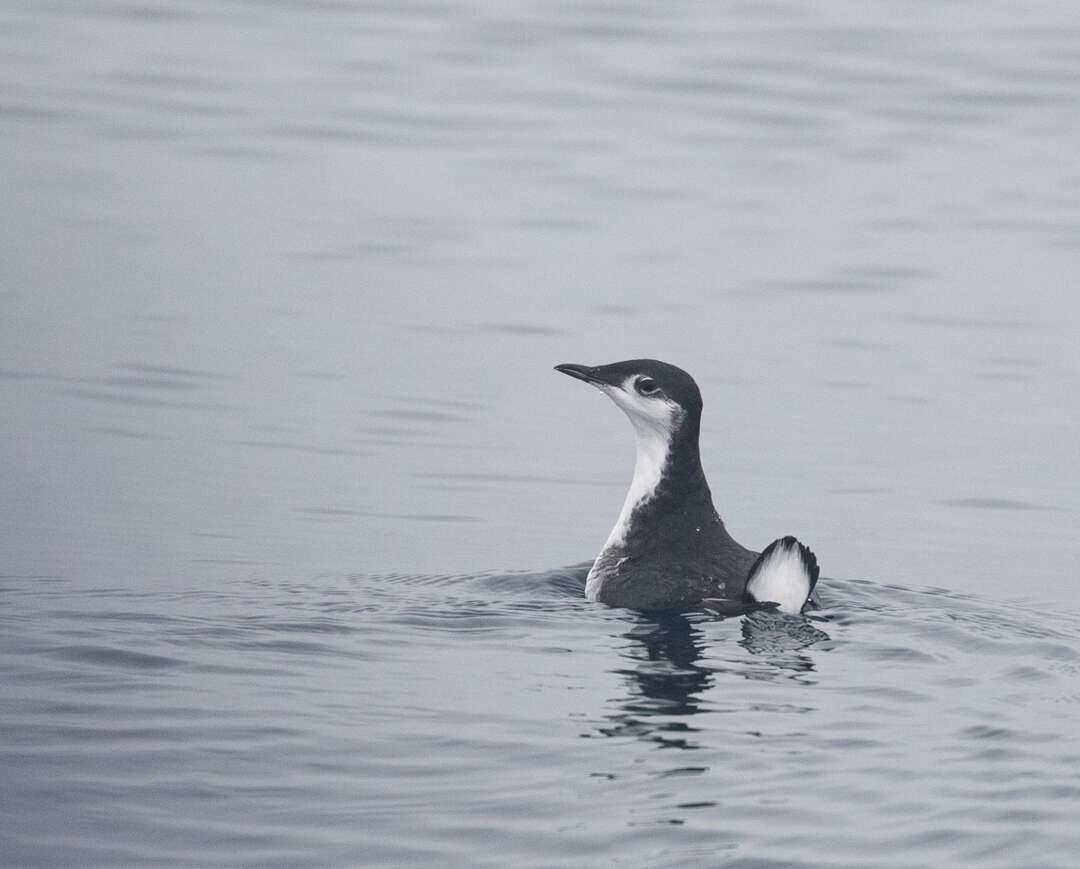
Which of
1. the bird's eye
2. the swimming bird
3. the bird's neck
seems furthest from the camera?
the bird's eye

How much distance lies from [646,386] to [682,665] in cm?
254

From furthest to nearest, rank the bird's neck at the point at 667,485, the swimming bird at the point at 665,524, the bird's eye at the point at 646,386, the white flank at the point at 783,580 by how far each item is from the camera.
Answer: the bird's eye at the point at 646,386
the bird's neck at the point at 667,485
the swimming bird at the point at 665,524
the white flank at the point at 783,580

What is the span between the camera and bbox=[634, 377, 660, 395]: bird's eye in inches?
478


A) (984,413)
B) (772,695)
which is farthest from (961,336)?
(772,695)

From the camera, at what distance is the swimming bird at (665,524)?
1127 centimetres

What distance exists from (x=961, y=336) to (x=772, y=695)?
1152 centimetres

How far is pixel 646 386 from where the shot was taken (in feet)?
39.9

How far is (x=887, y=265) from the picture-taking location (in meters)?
23.5

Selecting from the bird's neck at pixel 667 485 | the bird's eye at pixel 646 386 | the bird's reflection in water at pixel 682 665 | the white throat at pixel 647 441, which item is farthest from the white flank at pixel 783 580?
the bird's eye at pixel 646 386

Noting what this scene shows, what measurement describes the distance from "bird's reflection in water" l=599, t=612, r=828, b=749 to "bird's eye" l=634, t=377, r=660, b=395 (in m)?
1.56

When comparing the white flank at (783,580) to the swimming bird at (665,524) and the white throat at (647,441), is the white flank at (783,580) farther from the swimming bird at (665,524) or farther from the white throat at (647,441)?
the white throat at (647,441)

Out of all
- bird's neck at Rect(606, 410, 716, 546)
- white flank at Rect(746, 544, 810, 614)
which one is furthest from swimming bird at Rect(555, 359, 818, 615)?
white flank at Rect(746, 544, 810, 614)

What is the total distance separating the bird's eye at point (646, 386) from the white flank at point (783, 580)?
172cm

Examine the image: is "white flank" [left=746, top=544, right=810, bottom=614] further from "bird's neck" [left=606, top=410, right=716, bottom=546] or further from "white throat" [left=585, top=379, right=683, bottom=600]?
"white throat" [left=585, top=379, right=683, bottom=600]
